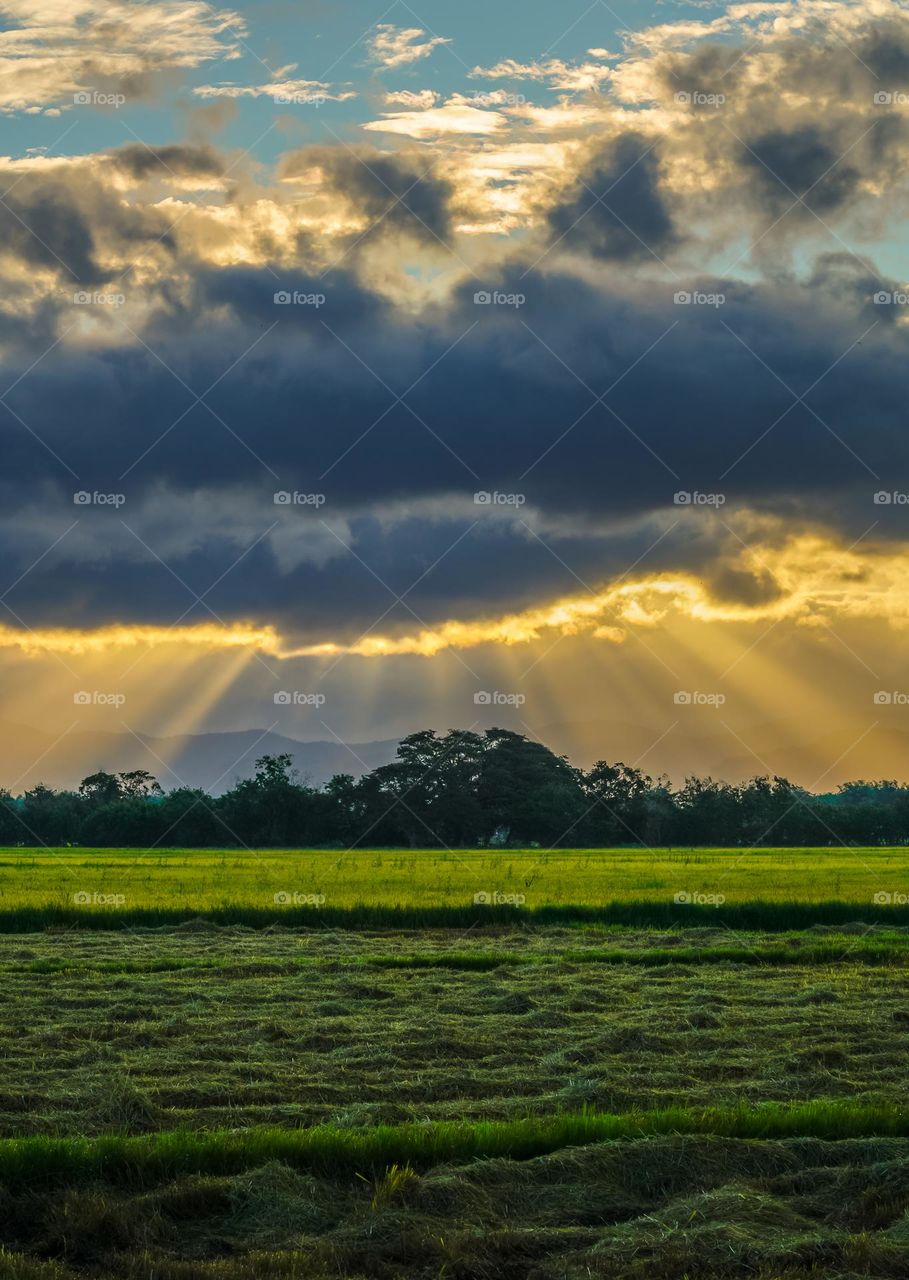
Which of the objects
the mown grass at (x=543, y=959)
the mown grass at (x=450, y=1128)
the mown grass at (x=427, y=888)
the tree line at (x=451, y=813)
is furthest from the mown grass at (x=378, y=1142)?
the tree line at (x=451, y=813)

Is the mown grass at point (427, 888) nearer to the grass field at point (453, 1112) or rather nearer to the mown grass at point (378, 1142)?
the grass field at point (453, 1112)

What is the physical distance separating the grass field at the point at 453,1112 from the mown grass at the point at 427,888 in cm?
436

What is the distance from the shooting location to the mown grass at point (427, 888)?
24406 millimetres

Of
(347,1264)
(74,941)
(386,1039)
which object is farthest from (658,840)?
(347,1264)

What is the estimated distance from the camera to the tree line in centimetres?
7981

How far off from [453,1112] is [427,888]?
21.4 m

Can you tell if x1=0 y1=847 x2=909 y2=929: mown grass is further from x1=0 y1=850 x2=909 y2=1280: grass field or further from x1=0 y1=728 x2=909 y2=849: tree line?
x1=0 y1=728 x2=909 y2=849: tree line

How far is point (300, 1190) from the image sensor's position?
7.40 m

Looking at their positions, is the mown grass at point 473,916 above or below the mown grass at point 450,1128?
above

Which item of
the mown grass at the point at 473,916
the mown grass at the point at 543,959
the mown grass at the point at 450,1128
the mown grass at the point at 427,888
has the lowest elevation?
the mown grass at the point at 450,1128

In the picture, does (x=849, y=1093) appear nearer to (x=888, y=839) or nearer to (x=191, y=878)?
(x=191, y=878)

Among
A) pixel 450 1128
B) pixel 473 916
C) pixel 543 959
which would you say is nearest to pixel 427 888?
pixel 473 916

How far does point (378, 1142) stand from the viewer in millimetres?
8062

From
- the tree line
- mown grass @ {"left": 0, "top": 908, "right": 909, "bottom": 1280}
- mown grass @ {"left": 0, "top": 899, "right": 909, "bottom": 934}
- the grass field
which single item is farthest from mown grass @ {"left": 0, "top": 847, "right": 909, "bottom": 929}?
the tree line
